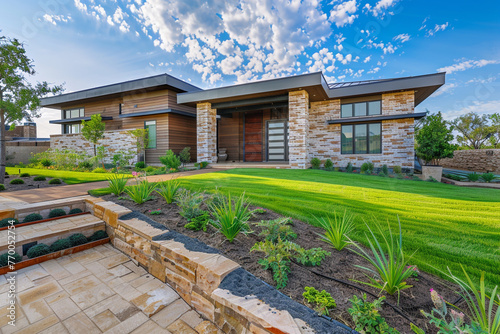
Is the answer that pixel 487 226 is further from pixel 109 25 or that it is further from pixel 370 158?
pixel 109 25

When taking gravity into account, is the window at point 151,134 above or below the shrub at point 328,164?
above

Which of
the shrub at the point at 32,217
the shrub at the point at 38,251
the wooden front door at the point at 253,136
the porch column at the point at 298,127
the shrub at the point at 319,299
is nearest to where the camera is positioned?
the shrub at the point at 319,299

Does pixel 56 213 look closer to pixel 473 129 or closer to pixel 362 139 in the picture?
pixel 362 139

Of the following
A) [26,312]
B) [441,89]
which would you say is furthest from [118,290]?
[441,89]

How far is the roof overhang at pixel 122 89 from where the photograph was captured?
10.9 meters

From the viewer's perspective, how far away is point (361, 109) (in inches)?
412

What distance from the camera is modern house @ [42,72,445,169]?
8953 millimetres

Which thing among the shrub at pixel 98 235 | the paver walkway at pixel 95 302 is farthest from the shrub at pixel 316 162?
the paver walkway at pixel 95 302

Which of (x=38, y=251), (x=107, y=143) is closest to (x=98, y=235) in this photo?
(x=38, y=251)

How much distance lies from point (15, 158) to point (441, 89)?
23853mm

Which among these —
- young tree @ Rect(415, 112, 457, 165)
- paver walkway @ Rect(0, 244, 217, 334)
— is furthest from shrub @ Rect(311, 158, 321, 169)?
paver walkway @ Rect(0, 244, 217, 334)

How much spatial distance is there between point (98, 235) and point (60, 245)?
0.43 m

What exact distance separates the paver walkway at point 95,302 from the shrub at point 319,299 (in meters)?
0.80

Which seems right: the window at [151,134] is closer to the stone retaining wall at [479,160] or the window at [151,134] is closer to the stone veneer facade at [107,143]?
the stone veneer facade at [107,143]
